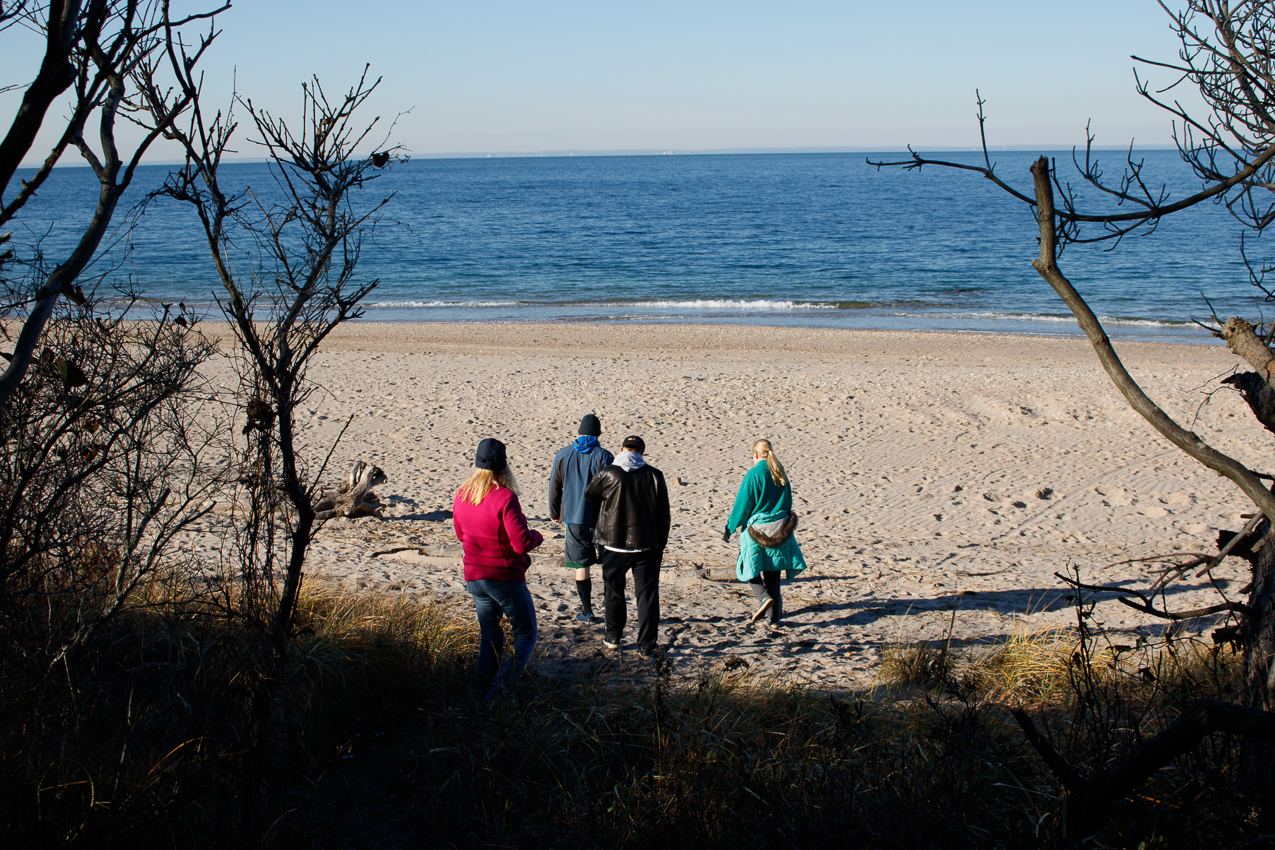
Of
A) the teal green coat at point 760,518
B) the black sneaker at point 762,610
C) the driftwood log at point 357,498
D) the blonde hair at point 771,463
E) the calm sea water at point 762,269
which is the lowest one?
the black sneaker at point 762,610

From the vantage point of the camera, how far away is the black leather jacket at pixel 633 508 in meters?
5.96

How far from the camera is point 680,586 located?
7.83 meters

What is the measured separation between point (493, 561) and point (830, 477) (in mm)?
7010

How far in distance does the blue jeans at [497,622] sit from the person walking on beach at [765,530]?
7.30 feet

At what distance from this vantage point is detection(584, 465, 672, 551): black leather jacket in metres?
5.96

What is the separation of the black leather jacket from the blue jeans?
1.08 meters

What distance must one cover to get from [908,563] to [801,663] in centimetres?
290

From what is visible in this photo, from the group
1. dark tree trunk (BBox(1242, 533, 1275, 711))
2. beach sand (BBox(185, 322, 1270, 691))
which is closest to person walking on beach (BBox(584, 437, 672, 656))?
beach sand (BBox(185, 322, 1270, 691))

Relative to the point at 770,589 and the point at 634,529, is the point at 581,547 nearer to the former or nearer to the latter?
the point at 634,529

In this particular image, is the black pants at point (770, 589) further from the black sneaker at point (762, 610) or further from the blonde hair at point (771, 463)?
the blonde hair at point (771, 463)

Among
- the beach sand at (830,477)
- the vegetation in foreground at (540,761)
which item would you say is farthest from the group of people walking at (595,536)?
the vegetation in foreground at (540,761)

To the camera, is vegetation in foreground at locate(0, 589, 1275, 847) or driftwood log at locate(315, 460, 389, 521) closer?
vegetation in foreground at locate(0, 589, 1275, 847)

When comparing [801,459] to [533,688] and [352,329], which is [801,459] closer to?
[533,688]

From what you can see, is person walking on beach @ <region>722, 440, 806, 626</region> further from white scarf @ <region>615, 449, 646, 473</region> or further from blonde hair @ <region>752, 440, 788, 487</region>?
white scarf @ <region>615, 449, 646, 473</region>
